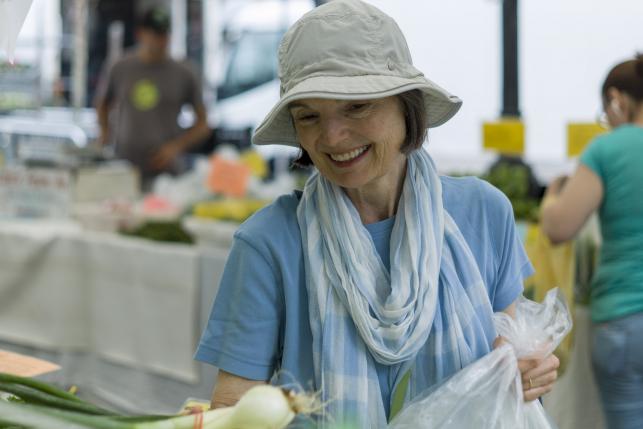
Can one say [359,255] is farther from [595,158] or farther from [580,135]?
[580,135]

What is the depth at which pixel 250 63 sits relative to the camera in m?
8.02

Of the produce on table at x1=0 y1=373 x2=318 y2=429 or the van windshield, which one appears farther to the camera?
the van windshield

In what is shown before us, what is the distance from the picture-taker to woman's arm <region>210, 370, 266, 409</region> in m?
1.44

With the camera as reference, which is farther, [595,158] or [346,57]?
[595,158]

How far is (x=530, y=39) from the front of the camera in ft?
17.3

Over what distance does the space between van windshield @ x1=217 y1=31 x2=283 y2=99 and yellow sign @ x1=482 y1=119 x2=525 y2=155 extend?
14.0 ft

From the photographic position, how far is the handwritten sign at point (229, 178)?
13.8 feet

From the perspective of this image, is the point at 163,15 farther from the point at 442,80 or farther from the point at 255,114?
the point at 255,114

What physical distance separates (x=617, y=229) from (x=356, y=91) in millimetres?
1388

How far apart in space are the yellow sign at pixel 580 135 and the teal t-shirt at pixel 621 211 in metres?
0.73

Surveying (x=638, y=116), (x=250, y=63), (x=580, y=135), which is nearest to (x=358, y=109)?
(x=638, y=116)

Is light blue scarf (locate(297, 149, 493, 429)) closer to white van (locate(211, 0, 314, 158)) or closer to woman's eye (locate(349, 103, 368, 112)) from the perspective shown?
woman's eye (locate(349, 103, 368, 112))

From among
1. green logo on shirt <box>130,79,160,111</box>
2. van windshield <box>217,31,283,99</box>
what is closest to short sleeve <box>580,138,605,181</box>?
green logo on shirt <box>130,79,160,111</box>

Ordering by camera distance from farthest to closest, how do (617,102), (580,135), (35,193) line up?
(35,193), (580,135), (617,102)
